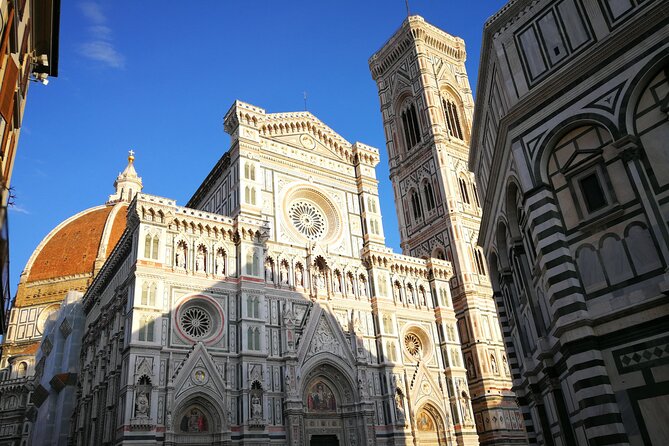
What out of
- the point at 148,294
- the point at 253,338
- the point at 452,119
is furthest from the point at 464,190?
the point at 148,294

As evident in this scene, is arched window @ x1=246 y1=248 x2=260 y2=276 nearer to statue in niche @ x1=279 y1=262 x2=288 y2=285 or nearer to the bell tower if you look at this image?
statue in niche @ x1=279 y1=262 x2=288 y2=285

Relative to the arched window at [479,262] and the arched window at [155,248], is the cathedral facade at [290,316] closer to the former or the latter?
the arched window at [155,248]

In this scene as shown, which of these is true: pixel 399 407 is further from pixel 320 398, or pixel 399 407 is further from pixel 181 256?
pixel 181 256

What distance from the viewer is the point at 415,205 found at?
46156 mm

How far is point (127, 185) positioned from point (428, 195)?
47.2 meters

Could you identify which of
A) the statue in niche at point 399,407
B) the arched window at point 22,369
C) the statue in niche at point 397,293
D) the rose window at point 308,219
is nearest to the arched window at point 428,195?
the statue in niche at point 397,293

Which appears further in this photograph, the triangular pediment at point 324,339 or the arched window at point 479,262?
the arched window at point 479,262

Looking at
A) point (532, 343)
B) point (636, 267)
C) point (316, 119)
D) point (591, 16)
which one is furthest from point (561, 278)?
point (316, 119)

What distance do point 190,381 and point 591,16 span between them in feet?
69.8

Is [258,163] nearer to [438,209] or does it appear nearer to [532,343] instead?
[438,209]

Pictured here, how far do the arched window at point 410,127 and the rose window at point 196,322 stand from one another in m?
26.9

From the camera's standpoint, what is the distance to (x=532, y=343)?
1562cm

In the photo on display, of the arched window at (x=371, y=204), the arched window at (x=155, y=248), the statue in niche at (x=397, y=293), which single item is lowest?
the statue in niche at (x=397, y=293)

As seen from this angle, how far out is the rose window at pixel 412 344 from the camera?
34.2 m
